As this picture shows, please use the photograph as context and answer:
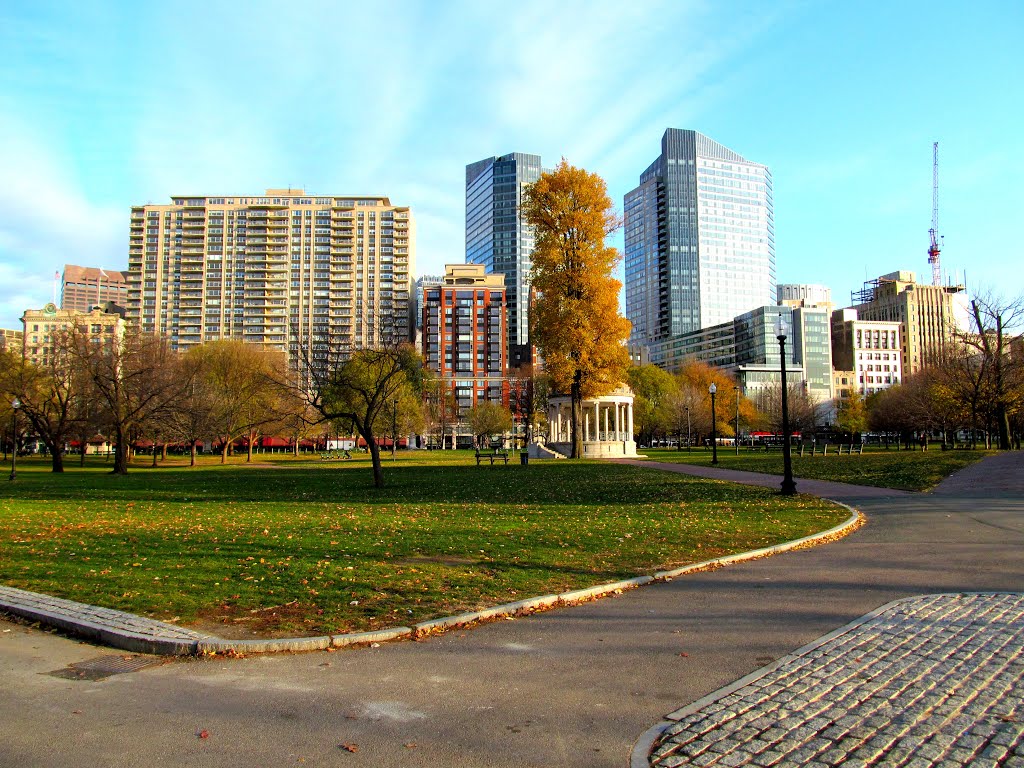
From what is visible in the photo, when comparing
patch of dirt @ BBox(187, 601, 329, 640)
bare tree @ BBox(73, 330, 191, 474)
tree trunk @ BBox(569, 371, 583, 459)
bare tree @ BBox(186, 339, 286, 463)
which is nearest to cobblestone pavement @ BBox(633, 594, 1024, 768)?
patch of dirt @ BBox(187, 601, 329, 640)

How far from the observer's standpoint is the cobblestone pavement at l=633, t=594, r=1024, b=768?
3939 millimetres

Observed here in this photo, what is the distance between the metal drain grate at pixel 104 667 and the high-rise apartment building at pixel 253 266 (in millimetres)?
147420

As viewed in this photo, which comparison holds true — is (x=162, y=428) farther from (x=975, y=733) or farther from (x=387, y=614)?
(x=975, y=733)

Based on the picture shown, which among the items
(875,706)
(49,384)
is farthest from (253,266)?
(875,706)

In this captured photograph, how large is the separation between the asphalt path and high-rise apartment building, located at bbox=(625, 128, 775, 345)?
191436mm

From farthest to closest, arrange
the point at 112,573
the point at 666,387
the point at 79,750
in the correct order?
the point at 666,387 → the point at 112,573 → the point at 79,750

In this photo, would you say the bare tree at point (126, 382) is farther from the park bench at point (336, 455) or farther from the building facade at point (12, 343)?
the park bench at point (336, 455)

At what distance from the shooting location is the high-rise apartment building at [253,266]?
151 m

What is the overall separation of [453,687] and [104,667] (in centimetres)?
306

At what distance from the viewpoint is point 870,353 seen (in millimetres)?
160750

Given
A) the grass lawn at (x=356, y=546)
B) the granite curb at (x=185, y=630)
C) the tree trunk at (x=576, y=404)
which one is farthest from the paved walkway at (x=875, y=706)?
the tree trunk at (x=576, y=404)

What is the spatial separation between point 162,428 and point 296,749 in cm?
5213

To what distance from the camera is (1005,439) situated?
1663 inches

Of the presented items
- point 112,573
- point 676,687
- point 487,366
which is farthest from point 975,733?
point 487,366
